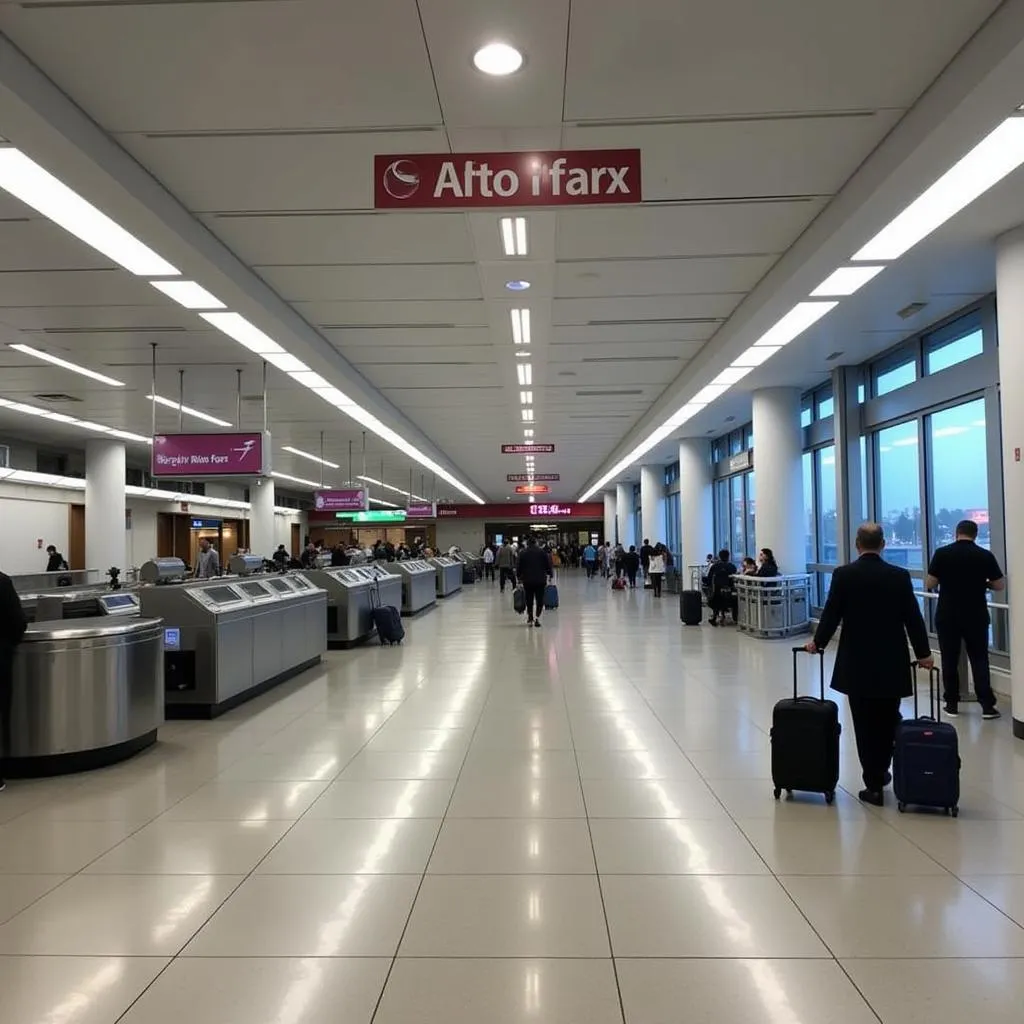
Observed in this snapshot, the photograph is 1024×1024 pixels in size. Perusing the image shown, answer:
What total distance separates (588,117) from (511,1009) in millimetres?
4537

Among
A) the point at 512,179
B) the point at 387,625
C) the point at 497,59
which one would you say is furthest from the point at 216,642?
the point at 497,59

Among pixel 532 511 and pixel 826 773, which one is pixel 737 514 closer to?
pixel 826 773

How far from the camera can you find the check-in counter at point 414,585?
17094 millimetres

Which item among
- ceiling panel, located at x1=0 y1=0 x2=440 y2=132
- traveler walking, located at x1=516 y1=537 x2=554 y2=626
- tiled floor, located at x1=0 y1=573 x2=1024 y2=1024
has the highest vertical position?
ceiling panel, located at x1=0 y1=0 x2=440 y2=132

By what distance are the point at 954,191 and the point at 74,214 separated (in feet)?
19.7

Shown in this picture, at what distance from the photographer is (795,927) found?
3.13m

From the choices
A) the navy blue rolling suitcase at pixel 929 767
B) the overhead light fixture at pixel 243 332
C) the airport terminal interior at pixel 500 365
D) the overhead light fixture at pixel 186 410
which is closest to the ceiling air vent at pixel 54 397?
the overhead light fixture at pixel 186 410

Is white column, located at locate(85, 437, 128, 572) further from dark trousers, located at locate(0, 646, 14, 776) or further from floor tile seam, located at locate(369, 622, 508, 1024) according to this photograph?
floor tile seam, located at locate(369, 622, 508, 1024)

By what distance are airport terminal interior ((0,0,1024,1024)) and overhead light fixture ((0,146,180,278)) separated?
42 mm

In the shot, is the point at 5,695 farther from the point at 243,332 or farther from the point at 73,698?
the point at 243,332

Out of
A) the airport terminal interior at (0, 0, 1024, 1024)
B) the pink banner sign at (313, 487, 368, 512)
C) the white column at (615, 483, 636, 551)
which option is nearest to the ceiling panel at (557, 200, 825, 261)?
the airport terminal interior at (0, 0, 1024, 1024)

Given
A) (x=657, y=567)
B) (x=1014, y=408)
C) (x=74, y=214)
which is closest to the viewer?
(x=74, y=214)

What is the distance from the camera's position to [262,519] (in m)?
24.6

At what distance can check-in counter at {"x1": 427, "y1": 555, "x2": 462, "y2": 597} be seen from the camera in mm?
23719
